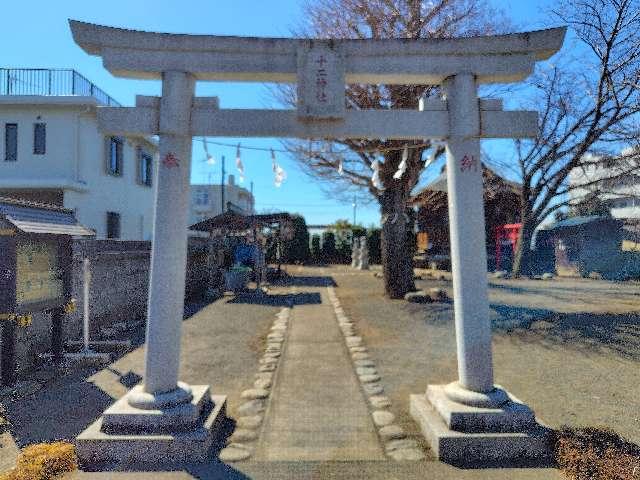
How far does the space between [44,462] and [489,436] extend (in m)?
3.94

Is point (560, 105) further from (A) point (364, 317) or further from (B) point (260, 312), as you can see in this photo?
(B) point (260, 312)

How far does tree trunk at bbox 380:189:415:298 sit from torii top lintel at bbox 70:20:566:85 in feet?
27.5

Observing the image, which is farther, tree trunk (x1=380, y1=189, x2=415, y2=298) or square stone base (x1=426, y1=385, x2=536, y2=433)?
tree trunk (x1=380, y1=189, x2=415, y2=298)

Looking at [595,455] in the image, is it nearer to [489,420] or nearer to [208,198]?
[489,420]

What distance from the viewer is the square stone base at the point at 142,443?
12.4 feet

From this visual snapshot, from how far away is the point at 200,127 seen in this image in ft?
14.5

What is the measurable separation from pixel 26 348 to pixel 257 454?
15.5 feet

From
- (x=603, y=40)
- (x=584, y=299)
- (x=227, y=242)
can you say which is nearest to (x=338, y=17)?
(x=603, y=40)

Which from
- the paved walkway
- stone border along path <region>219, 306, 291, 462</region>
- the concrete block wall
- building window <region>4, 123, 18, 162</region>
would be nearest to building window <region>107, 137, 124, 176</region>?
building window <region>4, 123, 18, 162</region>

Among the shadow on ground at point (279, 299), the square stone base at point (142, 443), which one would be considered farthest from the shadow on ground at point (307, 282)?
the square stone base at point (142, 443)

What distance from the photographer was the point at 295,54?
450cm

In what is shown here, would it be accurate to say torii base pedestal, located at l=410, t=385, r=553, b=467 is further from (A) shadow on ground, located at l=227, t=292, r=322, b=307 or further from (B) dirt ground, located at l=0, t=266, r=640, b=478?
(A) shadow on ground, located at l=227, t=292, r=322, b=307

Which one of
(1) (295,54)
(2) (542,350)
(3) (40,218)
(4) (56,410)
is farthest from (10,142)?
(2) (542,350)

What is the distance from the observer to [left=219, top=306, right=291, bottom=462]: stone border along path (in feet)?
13.3
